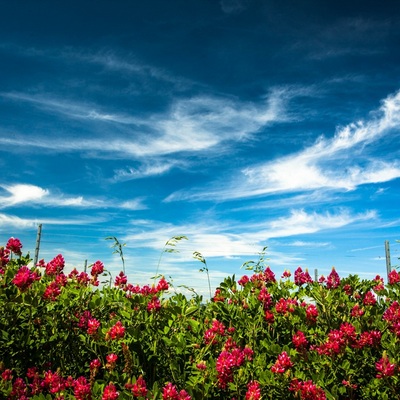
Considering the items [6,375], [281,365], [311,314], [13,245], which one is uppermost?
[13,245]

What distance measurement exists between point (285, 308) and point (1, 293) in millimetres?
2590

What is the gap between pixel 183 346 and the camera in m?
3.44

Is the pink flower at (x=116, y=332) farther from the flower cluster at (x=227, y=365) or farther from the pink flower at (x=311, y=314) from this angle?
the pink flower at (x=311, y=314)

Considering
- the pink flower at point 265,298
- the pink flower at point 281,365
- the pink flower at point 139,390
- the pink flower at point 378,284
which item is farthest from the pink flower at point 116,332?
the pink flower at point 378,284

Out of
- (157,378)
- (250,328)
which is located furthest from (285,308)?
(157,378)

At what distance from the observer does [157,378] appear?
3.51m

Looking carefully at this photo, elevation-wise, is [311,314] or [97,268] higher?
[97,268]

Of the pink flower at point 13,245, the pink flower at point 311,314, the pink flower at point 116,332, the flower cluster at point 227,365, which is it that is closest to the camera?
the flower cluster at point 227,365

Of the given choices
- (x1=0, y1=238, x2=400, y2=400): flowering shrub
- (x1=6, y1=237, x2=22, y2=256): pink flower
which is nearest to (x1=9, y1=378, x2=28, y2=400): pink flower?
(x1=0, y1=238, x2=400, y2=400): flowering shrub

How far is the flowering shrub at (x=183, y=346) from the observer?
3.10 metres

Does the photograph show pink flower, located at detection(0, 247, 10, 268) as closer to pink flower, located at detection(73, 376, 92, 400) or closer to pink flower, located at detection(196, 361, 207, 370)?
pink flower, located at detection(73, 376, 92, 400)

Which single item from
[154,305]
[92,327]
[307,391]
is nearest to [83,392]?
[92,327]

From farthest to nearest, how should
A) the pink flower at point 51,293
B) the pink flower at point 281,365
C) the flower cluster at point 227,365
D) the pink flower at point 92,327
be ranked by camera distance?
the pink flower at point 51,293
the pink flower at point 92,327
the pink flower at point 281,365
the flower cluster at point 227,365

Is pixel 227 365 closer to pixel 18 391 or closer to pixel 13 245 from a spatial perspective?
pixel 18 391
